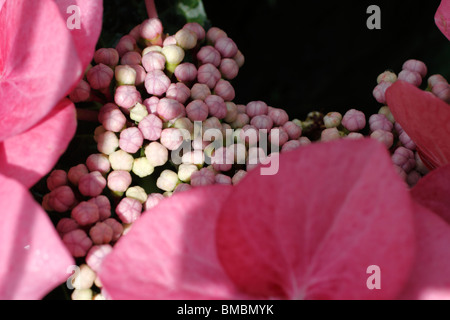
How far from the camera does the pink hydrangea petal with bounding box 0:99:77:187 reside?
13.0 inches

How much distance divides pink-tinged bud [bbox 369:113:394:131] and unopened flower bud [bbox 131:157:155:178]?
188 millimetres

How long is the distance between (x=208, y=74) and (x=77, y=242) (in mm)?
181

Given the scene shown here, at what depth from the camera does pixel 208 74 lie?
0.46m

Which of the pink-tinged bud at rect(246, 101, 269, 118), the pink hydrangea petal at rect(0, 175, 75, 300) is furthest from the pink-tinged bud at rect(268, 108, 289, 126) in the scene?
the pink hydrangea petal at rect(0, 175, 75, 300)

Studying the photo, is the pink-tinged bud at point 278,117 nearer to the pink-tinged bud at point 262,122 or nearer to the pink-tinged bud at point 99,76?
the pink-tinged bud at point 262,122

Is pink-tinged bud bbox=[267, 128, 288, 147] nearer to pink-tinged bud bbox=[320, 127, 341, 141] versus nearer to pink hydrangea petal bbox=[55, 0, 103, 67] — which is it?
pink-tinged bud bbox=[320, 127, 341, 141]

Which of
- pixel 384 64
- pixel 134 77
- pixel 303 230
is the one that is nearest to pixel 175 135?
pixel 134 77

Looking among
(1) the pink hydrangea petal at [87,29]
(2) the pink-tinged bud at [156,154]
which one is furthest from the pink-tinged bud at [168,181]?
(1) the pink hydrangea petal at [87,29]

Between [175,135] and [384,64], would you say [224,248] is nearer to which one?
[175,135]

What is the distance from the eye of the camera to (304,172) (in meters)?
0.28

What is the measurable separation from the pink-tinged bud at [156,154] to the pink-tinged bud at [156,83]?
1.7 inches

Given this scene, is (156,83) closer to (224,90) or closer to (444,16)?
(224,90)

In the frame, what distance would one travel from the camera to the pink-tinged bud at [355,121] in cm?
46

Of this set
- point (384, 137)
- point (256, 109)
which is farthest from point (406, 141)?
point (256, 109)
